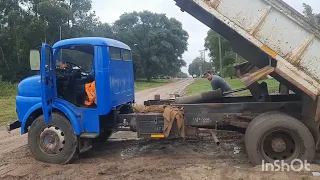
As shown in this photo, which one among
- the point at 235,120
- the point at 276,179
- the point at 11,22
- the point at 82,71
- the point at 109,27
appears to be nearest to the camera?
the point at 276,179

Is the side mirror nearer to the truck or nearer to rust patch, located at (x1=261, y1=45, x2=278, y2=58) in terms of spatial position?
the truck

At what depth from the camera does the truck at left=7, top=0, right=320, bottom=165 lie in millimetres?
5973

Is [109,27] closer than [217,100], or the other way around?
[217,100]

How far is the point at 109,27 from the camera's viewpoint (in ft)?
203

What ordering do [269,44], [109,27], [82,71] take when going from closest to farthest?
[269,44] → [82,71] → [109,27]

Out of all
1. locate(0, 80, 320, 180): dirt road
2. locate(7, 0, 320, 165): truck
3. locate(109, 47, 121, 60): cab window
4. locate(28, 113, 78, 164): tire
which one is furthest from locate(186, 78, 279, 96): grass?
locate(28, 113, 78, 164): tire

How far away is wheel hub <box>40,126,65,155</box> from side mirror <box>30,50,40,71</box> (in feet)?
4.05

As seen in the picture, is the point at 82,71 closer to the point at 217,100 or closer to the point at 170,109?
the point at 170,109

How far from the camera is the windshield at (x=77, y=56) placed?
740cm

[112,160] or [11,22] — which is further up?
[11,22]

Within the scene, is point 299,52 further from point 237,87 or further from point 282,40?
point 237,87

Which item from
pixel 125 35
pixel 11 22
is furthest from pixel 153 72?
pixel 11 22

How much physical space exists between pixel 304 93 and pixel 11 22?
45.9 metres

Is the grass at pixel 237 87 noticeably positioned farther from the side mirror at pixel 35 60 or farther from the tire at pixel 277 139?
the side mirror at pixel 35 60
